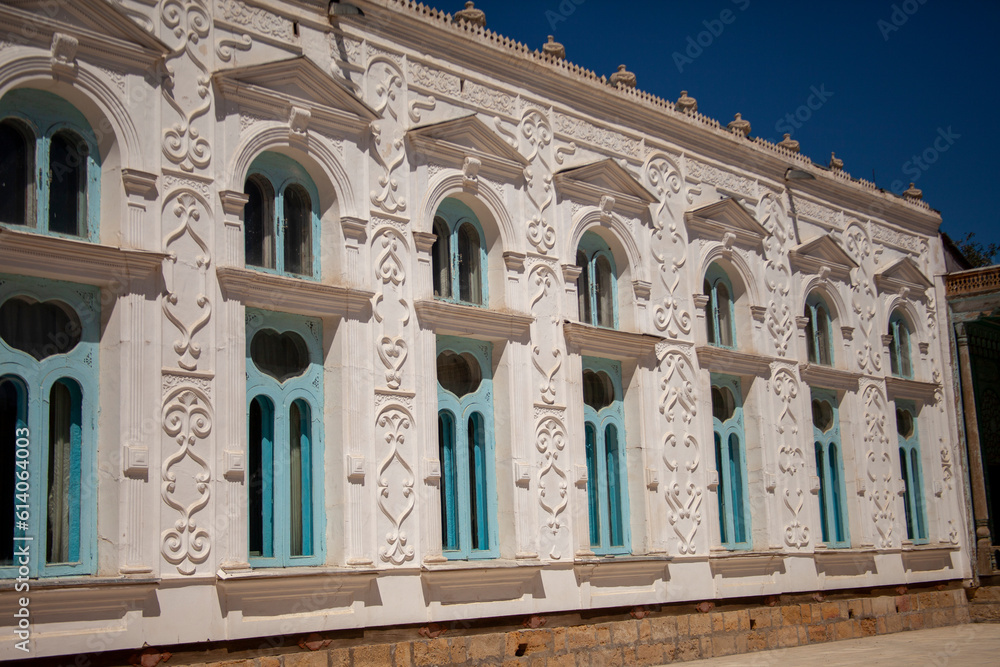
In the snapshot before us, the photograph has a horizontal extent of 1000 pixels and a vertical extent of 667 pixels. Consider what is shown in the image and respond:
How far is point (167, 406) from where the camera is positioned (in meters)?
10.5

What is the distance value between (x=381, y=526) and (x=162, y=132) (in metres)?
4.67

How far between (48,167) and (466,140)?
5.25 metres

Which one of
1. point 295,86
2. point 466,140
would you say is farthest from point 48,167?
point 466,140

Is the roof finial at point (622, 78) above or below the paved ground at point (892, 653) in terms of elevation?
above

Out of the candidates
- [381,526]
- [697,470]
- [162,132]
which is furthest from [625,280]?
[162,132]

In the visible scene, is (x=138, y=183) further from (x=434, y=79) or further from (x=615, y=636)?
(x=615, y=636)

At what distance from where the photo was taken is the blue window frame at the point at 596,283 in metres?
15.4

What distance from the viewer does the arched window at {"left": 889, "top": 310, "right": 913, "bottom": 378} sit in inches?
834

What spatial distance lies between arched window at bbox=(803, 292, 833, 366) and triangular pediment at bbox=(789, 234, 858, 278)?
57 centimetres

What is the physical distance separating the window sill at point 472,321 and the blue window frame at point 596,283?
1669 mm

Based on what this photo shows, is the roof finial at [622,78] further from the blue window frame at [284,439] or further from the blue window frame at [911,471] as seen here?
the blue window frame at [911,471]

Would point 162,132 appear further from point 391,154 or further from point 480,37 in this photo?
point 480,37

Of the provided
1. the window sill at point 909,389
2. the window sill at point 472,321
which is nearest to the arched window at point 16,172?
the window sill at point 472,321

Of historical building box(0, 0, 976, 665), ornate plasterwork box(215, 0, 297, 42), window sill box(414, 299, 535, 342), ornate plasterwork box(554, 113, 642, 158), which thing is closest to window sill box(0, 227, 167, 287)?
historical building box(0, 0, 976, 665)
